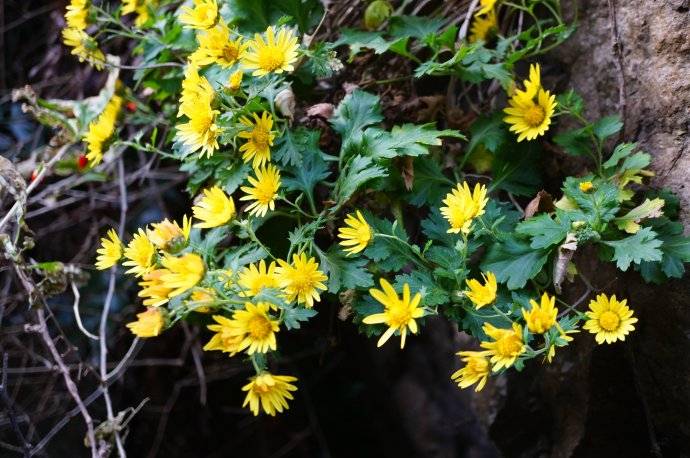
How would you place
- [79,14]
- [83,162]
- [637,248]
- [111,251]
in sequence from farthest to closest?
1. [83,162]
2. [79,14]
3. [111,251]
4. [637,248]

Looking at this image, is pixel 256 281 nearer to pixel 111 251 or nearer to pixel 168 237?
pixel 168 237

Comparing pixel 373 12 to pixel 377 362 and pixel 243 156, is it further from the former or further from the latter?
pixel 377 362

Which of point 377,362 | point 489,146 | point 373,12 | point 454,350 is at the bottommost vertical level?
point 377,362

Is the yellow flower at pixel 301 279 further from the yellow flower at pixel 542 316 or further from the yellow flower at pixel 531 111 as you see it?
the yellow flower at pixel 531 111

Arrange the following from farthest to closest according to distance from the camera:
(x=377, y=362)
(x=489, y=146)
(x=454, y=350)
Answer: (x=377, y=362) → (x=454, y=350) → (x=489, y=146)

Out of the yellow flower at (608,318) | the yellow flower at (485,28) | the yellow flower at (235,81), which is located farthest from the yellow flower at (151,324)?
the yellow flower at (485,28)

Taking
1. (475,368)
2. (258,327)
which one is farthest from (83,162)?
(475,368)

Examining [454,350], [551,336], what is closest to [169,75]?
[551,336]
